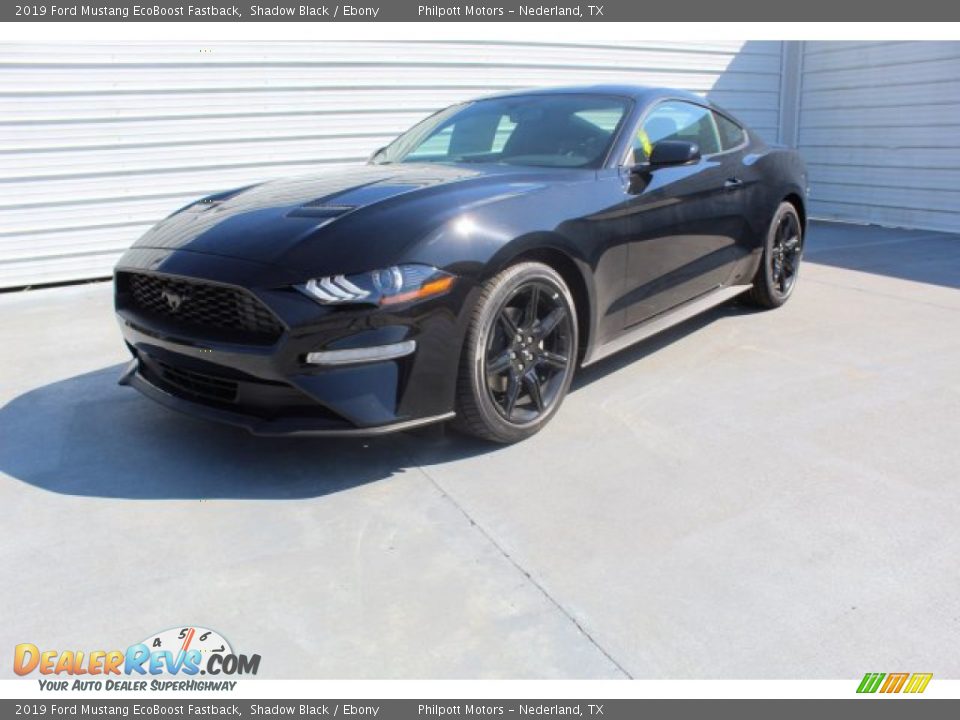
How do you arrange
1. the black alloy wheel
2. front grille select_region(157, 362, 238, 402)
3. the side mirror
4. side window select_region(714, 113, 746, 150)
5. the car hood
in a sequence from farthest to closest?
1. the black alloy wheel
2. side window select_region(714, 113, 746, 150)
3. the side mirror
4. front grille select_region(157, 362, 238, 402)
5. the car hood

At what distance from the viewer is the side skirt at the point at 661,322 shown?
3.65m

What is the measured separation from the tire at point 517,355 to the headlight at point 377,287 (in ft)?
0.90

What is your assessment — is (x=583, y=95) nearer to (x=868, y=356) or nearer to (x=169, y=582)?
(x=868, y=356)

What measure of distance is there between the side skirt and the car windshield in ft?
2.68

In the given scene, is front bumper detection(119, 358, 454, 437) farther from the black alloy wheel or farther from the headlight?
the black alloy wheel

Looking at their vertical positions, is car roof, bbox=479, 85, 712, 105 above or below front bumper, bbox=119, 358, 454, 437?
above

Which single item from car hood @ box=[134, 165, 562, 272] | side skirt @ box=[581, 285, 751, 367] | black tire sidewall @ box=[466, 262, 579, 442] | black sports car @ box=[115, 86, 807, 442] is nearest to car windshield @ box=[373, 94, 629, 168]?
black sports car @ box=[115, 86, 807, 442]

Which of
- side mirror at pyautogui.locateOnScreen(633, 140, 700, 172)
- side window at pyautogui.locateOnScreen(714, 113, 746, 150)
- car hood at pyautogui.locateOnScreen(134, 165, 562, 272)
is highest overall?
side window at pyautogui.locateOnScreen(714, 113, 746, 150)

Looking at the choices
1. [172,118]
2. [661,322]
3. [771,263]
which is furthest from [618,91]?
[172,118]

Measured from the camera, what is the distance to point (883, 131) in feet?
30.7

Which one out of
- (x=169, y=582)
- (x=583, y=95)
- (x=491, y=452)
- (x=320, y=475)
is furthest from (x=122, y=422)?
(x=583, y=95)

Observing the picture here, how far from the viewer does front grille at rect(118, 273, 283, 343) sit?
273 cm

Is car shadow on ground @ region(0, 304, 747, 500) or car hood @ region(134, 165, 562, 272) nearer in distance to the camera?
car hood @ region(134, 165, 562, 272)

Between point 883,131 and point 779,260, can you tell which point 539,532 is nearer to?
point 779,260
